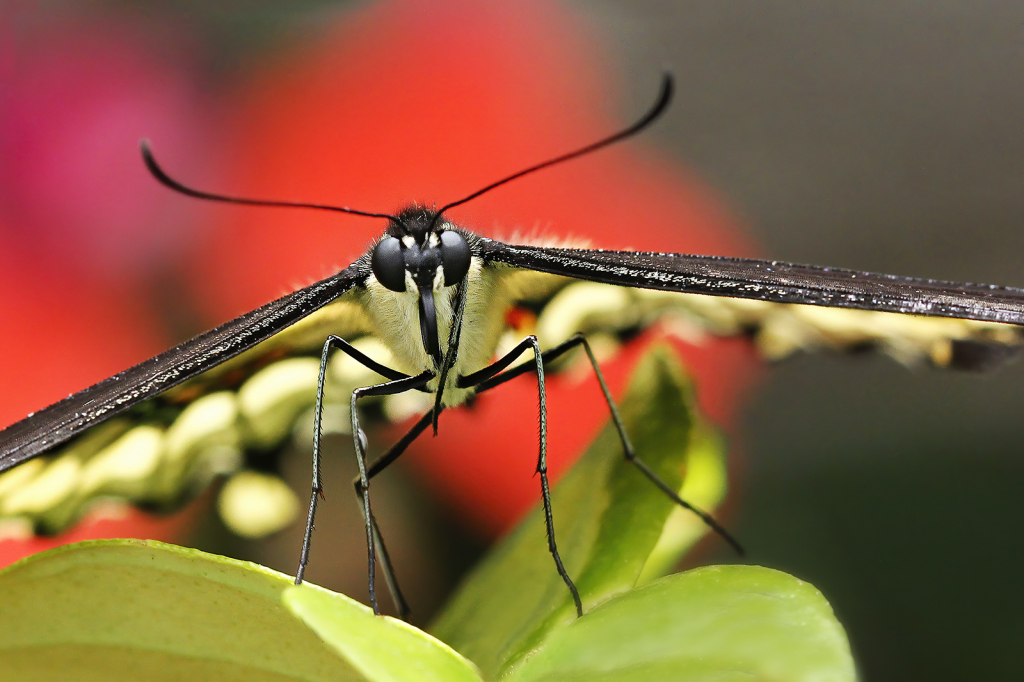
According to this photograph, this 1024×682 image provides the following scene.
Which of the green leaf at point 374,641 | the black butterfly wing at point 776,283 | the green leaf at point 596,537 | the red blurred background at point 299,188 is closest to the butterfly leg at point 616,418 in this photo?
the green leaf at point 596,537

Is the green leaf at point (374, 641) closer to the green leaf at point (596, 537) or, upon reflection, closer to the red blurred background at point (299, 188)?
the green leaf at point (596, 537)

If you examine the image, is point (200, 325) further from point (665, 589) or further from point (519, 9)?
point (665, 589)

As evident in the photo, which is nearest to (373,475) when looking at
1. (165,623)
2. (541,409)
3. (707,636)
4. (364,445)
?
(364,445)

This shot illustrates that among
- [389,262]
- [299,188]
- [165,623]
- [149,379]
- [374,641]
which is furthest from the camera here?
[299,188]

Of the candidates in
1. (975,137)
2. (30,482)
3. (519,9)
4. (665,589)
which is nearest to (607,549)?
(665,589)

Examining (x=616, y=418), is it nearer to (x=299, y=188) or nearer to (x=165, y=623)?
(x=165, y=623)

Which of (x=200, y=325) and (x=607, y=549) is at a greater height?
(x=200, y=325)
